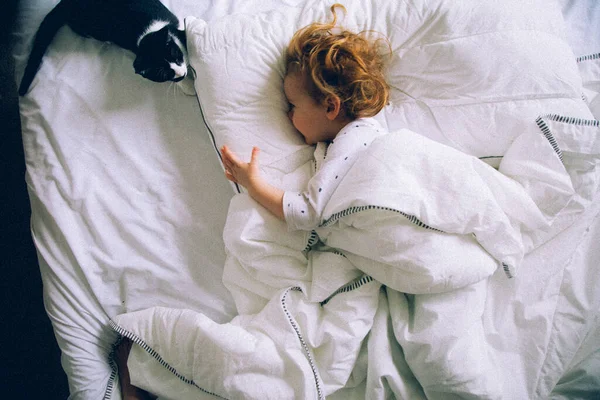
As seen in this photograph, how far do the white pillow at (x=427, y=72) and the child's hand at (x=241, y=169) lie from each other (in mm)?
38

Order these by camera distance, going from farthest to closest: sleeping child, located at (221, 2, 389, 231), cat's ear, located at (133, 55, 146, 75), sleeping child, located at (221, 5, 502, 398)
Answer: cat's ear, located at (133, 55, 146, 75), sleeping child, located at (221, 2, 389, 231), sleeping child, located at (221, 5, 502, 398)

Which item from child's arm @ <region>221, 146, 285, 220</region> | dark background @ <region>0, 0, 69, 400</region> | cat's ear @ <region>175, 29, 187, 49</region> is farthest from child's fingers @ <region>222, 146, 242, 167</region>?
dark background @ <region>0, 0, 69, 400</region>

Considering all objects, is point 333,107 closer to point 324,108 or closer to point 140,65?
point 324,108

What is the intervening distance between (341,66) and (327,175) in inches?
9.2

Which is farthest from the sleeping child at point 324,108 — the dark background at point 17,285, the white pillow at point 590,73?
the dark background at point 17,285

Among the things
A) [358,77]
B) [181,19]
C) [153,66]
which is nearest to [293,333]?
[358,77]

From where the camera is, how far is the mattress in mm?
623

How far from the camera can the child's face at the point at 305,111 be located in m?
0.75

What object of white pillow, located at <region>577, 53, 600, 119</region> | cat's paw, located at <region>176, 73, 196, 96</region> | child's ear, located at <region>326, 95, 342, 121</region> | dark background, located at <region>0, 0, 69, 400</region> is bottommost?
dark background, located at <region>0, 0, 69, 400</region>

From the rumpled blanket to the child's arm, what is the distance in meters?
0.02

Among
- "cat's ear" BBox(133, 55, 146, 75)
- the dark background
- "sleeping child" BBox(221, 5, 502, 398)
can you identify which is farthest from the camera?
the dark background

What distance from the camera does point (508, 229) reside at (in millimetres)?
599

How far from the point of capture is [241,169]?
0.71 meters

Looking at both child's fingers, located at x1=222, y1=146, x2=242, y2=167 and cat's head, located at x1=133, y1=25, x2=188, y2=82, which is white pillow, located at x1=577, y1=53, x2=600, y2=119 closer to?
child's fingers, located at x1=222, y1=146, x2=242, y2=167
